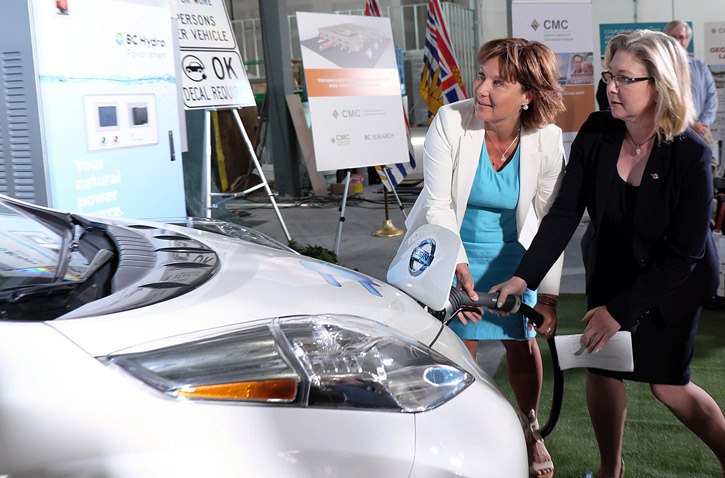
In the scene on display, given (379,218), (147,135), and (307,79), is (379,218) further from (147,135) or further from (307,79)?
(147,135)

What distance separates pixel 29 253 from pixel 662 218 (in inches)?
Result: 58.8

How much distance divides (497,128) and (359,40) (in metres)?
3.82

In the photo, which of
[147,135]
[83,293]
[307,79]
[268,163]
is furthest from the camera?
[268,163]

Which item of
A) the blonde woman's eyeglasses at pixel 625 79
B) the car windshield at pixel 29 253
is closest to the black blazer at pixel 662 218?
the blonde woman's eyeglasses at pixel 625 79

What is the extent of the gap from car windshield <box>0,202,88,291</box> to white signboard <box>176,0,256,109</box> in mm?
3496

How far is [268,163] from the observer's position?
12078 millimetres

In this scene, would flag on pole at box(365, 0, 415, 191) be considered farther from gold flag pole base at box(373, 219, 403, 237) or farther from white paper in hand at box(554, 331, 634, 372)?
white paper in hand at box(554, 331, 634, 372)

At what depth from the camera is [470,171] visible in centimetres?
246

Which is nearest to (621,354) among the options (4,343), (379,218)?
(4,343)

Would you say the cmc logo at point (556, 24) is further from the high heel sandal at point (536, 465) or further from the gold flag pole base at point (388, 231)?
the high heel sandal at point (536, 465)

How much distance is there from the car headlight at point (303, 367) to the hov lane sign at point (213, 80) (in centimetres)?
405

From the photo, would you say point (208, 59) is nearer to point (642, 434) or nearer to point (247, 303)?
point (642, 434)

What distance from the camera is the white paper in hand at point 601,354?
2.14 metres

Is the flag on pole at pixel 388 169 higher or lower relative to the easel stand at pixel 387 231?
higher
